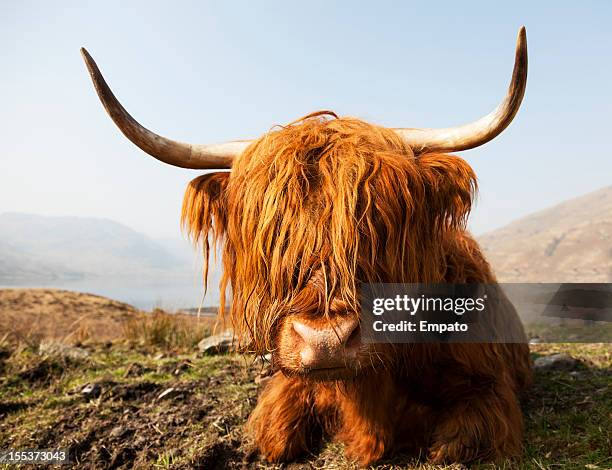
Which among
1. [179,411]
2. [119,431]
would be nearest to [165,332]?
[179,411]

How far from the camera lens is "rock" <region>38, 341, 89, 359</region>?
5145mm

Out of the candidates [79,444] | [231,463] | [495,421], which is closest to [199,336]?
[79,444]

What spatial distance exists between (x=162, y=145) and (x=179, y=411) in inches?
75.7

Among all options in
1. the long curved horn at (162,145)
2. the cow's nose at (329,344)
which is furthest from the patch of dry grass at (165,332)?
the cow's nose at (329,344)

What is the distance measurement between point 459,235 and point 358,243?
1.34m

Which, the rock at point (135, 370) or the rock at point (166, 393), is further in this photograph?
the rock at point (135, 370)

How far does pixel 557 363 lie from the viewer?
4.25 metres

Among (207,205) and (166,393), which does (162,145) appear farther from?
(166,393)

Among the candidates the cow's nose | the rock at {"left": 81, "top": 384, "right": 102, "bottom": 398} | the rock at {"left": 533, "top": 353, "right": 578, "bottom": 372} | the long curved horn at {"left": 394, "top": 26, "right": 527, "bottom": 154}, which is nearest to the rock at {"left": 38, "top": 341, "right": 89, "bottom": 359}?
the rock at {"left": 81, "top": 384, "right": 102, "bottom": 398}

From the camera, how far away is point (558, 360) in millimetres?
4270

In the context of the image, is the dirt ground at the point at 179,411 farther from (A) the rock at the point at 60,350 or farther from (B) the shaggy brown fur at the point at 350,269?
(B) the shaggy brown fur at the point at 350,269

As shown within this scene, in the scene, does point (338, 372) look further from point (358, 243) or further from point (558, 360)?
point (558, 360)

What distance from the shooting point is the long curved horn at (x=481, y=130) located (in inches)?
81.1

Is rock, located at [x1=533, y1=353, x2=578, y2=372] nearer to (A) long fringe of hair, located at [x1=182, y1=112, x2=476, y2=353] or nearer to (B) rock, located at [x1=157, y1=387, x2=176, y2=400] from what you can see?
(A) long fringe of hair, located at [x1=182, y1=112, x2=476, y2=353]
